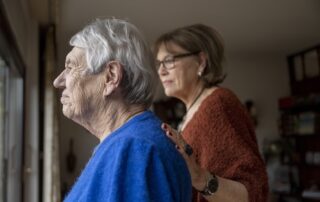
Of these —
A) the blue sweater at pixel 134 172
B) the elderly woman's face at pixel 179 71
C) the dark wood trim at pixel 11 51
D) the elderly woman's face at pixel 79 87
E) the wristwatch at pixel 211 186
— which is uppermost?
the dark wood trim at pixel 11 51

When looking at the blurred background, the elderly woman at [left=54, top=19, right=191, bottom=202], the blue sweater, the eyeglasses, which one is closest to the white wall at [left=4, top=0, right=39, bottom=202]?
the blurred background

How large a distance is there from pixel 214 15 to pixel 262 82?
79.7 inches

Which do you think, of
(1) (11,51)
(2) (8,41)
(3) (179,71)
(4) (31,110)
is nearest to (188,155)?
(3) (179,71)

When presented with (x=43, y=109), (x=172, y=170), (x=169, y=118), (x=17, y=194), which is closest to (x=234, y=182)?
(x=172, y=170)

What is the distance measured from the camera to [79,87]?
0.76 meters

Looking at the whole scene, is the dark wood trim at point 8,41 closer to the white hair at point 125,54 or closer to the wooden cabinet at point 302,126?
the white hair at point 125,54

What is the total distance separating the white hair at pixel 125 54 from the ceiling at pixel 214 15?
204 centimetres

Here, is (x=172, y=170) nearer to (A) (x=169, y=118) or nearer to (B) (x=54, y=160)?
(B) (x=54, y=160)

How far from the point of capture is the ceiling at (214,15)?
2.88 metres

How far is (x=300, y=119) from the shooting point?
4598 millimetres

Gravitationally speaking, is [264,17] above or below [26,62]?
above

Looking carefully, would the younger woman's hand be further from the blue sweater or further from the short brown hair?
the short brown hair

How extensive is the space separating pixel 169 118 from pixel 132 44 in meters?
3.69

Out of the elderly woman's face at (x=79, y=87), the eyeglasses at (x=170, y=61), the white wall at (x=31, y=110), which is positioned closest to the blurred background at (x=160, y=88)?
the white wall at (x=31, y=110)
